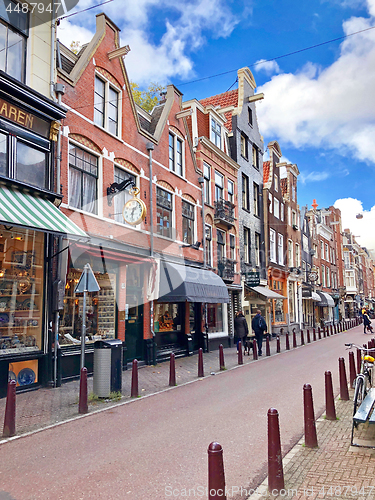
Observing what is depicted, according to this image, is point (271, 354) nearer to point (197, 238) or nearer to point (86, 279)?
point (197, 238)

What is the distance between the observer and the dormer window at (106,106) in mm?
13734

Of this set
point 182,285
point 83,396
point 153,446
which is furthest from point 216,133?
point 153,446

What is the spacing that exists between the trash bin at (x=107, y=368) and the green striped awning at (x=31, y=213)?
111 inches

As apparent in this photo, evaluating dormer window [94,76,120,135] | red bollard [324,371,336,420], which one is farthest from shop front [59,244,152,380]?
red bollard [324,371,336,420]

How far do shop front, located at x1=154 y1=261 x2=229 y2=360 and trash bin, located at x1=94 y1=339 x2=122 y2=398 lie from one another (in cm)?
597

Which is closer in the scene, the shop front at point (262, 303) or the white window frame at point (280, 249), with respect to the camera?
the shop front at point (262, 303)

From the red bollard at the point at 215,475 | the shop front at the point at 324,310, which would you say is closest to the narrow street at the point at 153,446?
the red bollard at the point at 215,475

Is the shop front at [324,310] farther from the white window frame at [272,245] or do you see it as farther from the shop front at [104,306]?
the shop front at [104,306]

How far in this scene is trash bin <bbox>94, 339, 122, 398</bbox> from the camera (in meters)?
8.91

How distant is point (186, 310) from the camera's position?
18266 mm

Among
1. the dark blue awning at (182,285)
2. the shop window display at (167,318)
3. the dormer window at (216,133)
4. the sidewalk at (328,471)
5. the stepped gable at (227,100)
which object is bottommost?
the sidewalk at (328,471)

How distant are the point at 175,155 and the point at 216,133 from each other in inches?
244

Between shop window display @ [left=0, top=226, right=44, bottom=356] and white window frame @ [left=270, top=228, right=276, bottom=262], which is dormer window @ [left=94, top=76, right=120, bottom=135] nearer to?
shop window display @ [left=0, top=226, right=44, bottom=356]

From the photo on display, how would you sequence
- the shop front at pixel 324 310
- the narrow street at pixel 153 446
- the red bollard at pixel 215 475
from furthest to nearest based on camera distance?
the shop front at pixel 324 310 < the narrow street at pixel 153 446 < the red bollard at pixel 215 475
